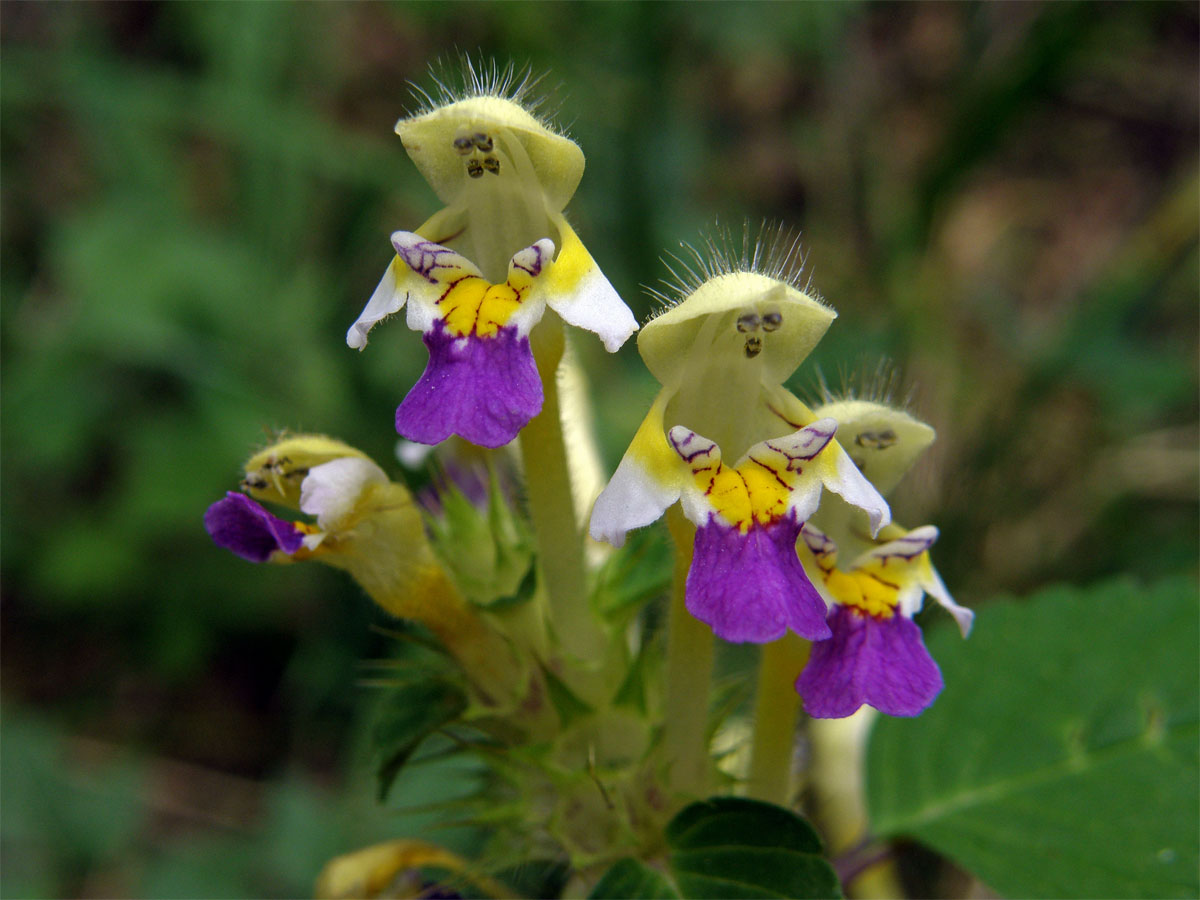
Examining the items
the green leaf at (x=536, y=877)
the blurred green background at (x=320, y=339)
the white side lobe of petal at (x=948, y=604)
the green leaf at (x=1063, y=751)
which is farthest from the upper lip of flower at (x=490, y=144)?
the blurred green background at (x=320, y=339)

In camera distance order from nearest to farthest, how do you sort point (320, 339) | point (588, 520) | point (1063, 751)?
point (588, 520) → point (1063, 751) → point (320, 339)

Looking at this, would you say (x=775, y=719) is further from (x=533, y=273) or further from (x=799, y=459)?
(x=533, y=273)

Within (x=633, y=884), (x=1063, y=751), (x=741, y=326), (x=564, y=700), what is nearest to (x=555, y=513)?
(x=564, y=700)

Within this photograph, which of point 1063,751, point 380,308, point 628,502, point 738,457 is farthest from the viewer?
point 1063,751

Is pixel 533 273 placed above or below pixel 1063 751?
above

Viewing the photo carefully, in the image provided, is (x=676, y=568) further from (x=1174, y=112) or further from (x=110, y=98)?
(x=1174, y=112)

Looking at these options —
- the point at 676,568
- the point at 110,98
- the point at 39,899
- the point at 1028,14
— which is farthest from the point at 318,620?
the point at 1028,14
